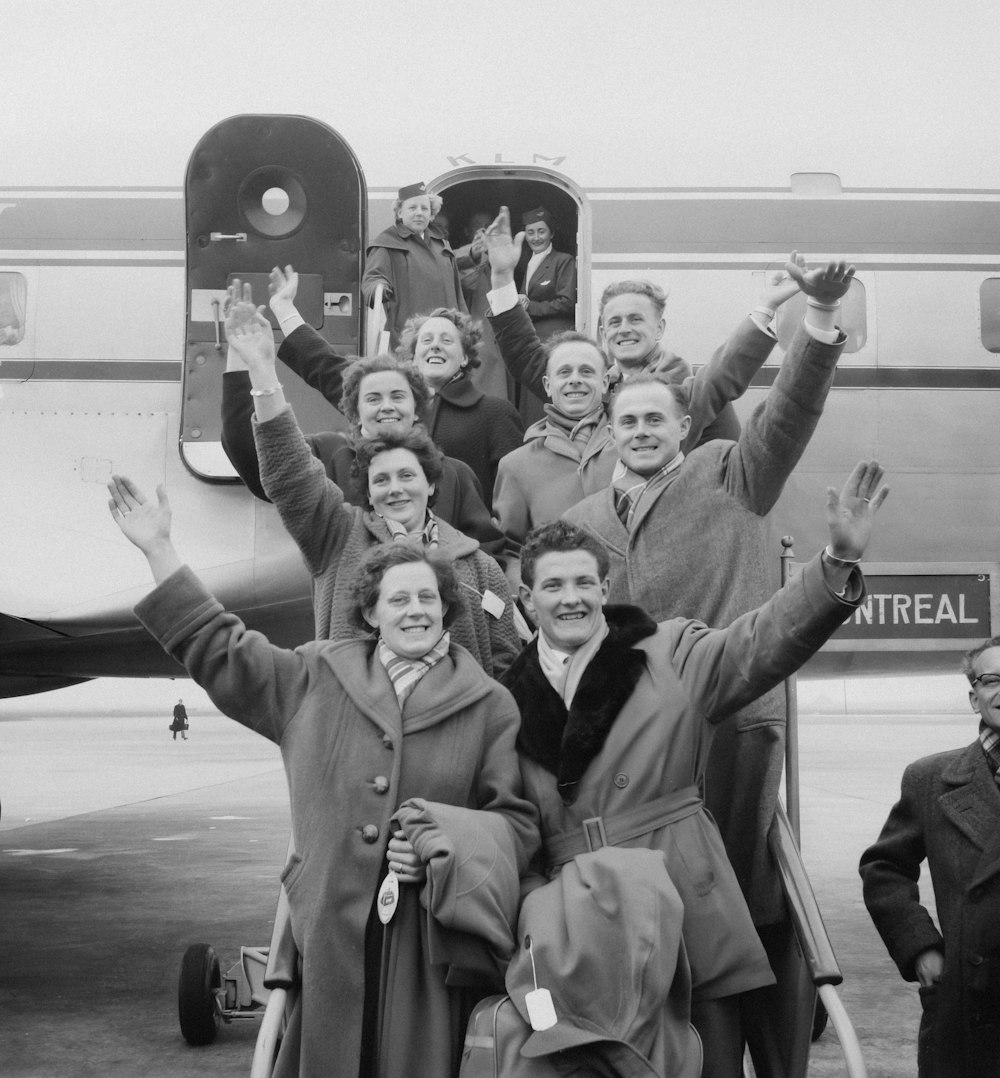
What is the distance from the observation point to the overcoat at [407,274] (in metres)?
5.55

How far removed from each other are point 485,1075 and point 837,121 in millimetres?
5529

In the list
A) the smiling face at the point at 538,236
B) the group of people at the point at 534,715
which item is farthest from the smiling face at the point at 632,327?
the smiling face at the point at 538,236

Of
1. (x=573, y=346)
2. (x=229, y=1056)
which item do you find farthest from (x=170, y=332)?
(x=229, y=1056)

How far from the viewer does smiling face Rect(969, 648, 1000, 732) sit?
3531mm

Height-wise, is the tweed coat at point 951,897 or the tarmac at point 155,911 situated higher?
the tweed coat at point 951,897

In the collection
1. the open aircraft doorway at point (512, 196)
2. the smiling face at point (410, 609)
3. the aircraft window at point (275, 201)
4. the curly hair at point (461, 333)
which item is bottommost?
the smiling face at point (410, 609)

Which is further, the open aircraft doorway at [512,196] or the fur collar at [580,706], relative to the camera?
the open aircraft doorway at [512,196]

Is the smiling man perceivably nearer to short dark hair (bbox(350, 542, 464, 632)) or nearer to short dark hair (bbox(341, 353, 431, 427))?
short dark hair (bbox(350, 542, 464, 632))

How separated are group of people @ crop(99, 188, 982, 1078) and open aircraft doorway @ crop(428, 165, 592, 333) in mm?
2888

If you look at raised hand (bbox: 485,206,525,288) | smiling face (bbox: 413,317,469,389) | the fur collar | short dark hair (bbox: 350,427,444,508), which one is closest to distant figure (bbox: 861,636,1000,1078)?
the fur collar

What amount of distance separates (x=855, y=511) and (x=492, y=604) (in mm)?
1079

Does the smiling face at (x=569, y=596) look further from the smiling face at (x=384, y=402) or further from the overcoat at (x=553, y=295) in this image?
the overcoat at (x=553, y=295)

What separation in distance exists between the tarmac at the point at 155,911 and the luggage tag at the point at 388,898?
2571mm

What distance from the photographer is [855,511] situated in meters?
2.75
